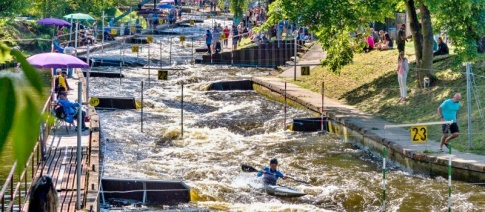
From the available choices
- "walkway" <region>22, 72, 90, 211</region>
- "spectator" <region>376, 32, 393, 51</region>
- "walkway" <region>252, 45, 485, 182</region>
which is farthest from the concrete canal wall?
"walkway" <region>22, 72, 90, 211</region>

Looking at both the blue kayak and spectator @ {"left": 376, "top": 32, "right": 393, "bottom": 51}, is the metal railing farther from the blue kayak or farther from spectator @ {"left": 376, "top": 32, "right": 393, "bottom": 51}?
spectator @ {"left": 376, "top": 32, "right": 393, "bottom": 51}

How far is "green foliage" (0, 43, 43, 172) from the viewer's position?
1.73m

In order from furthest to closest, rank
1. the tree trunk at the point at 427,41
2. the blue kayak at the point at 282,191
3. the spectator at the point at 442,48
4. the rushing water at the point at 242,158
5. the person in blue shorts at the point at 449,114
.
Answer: the spectator at the point at 442,48, the tree trunk at the point at 427,41, the person in blue shorts at the point at 449,114, the blue kayak at the point at 282,191, the rushing water at the point at 242,158

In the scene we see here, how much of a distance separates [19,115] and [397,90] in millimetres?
29752

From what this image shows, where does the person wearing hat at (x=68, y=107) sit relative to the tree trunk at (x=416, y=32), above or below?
below

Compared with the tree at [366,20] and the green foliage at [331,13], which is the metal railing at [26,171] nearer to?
the tree at [366,20]

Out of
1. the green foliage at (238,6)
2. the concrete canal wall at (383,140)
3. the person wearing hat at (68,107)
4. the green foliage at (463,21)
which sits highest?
the green foliage at (238,6)

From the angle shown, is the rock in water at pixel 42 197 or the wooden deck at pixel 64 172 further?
the wooden deck at pixel 64 172

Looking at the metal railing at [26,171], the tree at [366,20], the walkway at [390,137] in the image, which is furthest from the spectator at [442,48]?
the metal railing at [26,171]

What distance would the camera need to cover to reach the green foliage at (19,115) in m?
1.73

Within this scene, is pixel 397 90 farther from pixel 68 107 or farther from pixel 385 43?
pixel 68 107

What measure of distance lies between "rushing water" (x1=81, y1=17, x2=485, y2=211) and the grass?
6.77 feet

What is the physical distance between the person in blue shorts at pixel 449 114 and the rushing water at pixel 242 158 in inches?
54.1

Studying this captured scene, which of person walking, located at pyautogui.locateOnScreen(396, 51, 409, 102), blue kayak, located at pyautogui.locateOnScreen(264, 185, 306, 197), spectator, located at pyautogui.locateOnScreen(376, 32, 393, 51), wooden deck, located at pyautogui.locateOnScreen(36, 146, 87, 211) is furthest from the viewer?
spectator, located at pyautogui.locateOnScreen(376, 32, 393, 51)
